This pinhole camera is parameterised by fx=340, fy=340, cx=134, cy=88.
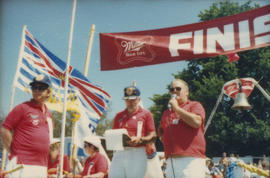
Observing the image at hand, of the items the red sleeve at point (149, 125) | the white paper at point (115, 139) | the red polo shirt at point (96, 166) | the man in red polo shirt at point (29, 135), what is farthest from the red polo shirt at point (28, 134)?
the red polo shirt at point (96, 166)

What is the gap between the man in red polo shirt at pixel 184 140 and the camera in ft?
13.2

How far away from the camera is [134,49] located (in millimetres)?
7223

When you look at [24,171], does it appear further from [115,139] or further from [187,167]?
[187,167]

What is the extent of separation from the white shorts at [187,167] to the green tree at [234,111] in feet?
76.0

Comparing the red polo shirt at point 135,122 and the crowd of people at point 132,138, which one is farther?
the red polo shirt at point 135,122

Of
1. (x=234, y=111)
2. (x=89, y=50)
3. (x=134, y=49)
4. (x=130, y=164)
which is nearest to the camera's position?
(x=130, y=164)

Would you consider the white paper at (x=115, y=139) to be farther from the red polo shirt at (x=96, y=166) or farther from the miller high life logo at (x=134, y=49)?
the miller high life logo at (x=134, y=49)

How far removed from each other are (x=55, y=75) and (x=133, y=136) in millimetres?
4812

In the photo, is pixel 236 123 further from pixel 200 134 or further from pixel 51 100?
pixel 200 134

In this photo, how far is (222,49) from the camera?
6.27 m

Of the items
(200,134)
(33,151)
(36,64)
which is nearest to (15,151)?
(33,151)

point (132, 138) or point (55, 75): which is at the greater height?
point (55, 75)

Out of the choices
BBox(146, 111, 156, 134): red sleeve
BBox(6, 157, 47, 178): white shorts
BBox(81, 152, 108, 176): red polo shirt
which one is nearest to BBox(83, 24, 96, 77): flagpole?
BBox(81, 152, 108, 176): red polo shirt

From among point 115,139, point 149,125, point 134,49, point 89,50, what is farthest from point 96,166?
point 89,50
